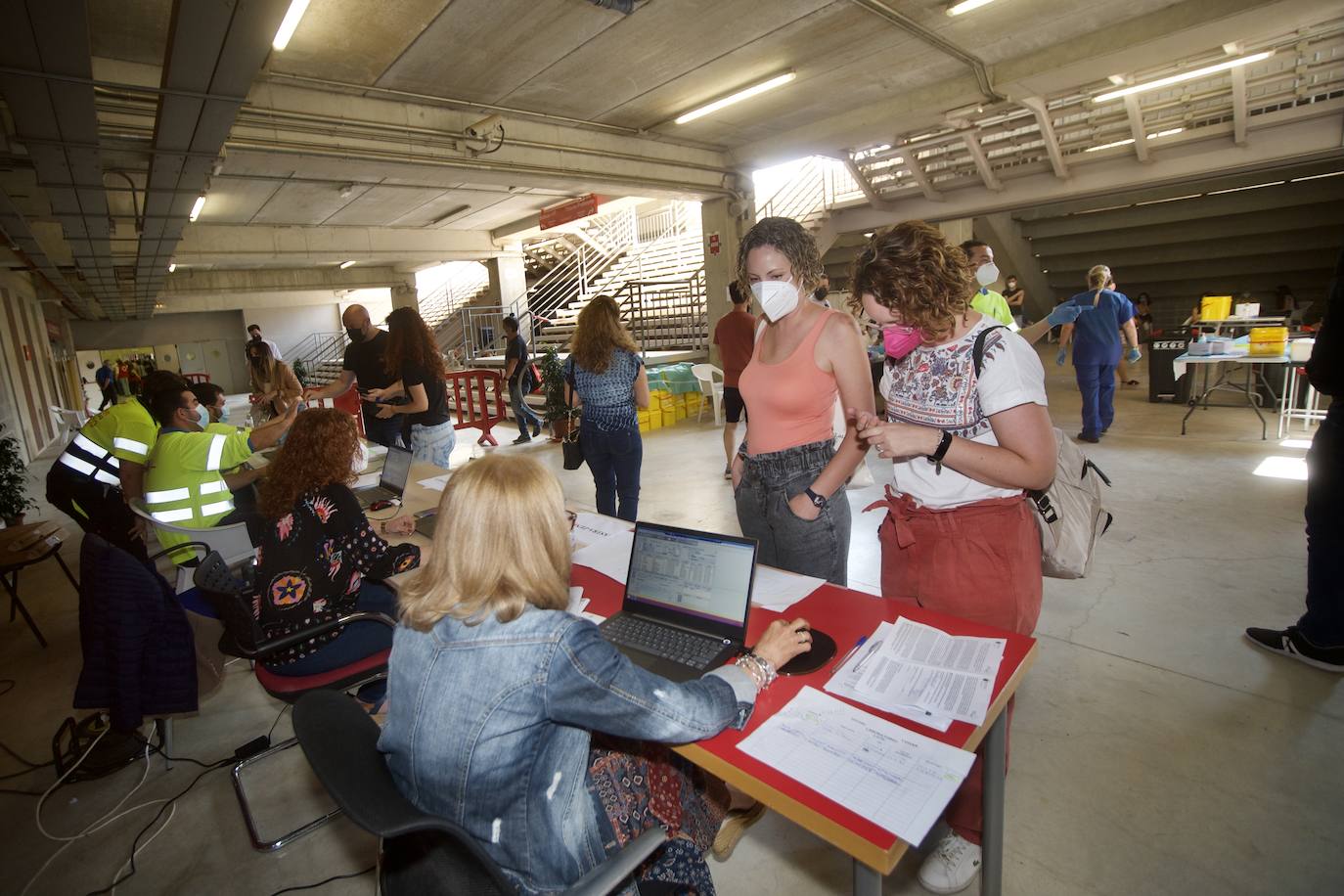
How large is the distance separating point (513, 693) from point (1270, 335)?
294 inches

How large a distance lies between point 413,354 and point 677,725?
11.0ft

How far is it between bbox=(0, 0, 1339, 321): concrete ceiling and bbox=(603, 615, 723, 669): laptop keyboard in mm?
2833

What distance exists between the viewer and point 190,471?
291cm

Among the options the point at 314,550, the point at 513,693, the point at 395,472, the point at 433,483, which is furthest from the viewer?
the point at 433,483

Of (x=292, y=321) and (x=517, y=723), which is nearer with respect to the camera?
(x=517, y=723)

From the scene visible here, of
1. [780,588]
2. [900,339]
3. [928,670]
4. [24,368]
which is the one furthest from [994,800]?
[24,368]

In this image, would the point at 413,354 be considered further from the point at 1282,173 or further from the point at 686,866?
the point at 1282,173

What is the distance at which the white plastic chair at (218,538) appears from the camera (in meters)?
2.82

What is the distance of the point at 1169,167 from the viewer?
340 inches

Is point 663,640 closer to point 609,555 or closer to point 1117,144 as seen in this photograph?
point 609,555

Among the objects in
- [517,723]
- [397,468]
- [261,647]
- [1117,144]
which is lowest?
[261,647]

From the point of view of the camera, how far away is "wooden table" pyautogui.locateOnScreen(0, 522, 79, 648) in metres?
3.36

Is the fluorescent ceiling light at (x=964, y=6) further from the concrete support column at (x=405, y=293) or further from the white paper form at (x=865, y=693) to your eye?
the concrete support column at (x=405, y=293)

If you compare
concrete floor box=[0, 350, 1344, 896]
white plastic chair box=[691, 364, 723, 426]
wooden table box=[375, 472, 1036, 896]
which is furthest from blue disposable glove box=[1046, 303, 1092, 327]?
white plastic chair box=[691, 364, 723, 426]
